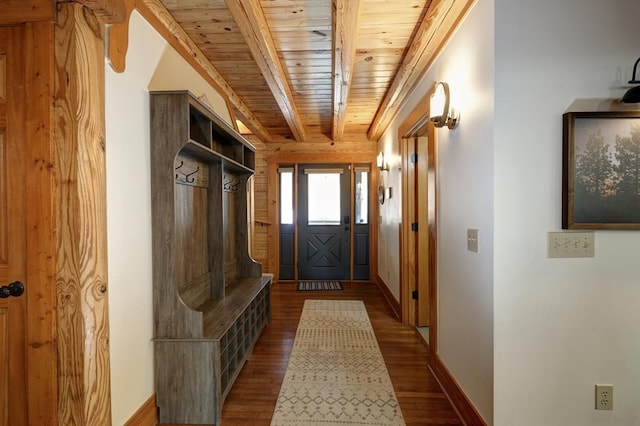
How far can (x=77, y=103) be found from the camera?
1.34 m

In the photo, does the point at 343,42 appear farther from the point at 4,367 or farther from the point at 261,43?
the point at 4,367

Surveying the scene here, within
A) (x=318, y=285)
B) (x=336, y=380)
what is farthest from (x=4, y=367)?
(x=318, y=285)

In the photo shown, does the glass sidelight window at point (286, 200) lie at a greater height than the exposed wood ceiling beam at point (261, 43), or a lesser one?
lesser

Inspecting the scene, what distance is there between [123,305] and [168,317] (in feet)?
0.96

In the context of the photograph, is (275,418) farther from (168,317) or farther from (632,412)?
(632,412)

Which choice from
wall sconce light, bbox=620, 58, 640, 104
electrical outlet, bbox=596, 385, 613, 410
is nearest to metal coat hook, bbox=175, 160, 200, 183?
wall sconce light, bbox=620, 58, 640, 104

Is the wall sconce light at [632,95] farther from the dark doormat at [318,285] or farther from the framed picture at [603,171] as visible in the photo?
the dark doormat at [318,285]

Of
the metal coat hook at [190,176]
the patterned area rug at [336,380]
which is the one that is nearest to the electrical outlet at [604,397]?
the patterned area rug at [336,380]

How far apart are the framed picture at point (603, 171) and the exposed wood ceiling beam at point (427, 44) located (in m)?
0.88

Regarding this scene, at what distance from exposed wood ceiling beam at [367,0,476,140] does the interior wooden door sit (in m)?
2.11

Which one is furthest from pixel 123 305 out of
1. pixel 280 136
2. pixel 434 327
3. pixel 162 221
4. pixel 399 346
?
pixel 280 136

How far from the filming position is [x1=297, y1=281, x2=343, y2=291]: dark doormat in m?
4.88

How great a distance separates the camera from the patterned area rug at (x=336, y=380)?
74.4 inches

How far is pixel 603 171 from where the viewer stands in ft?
4.75
